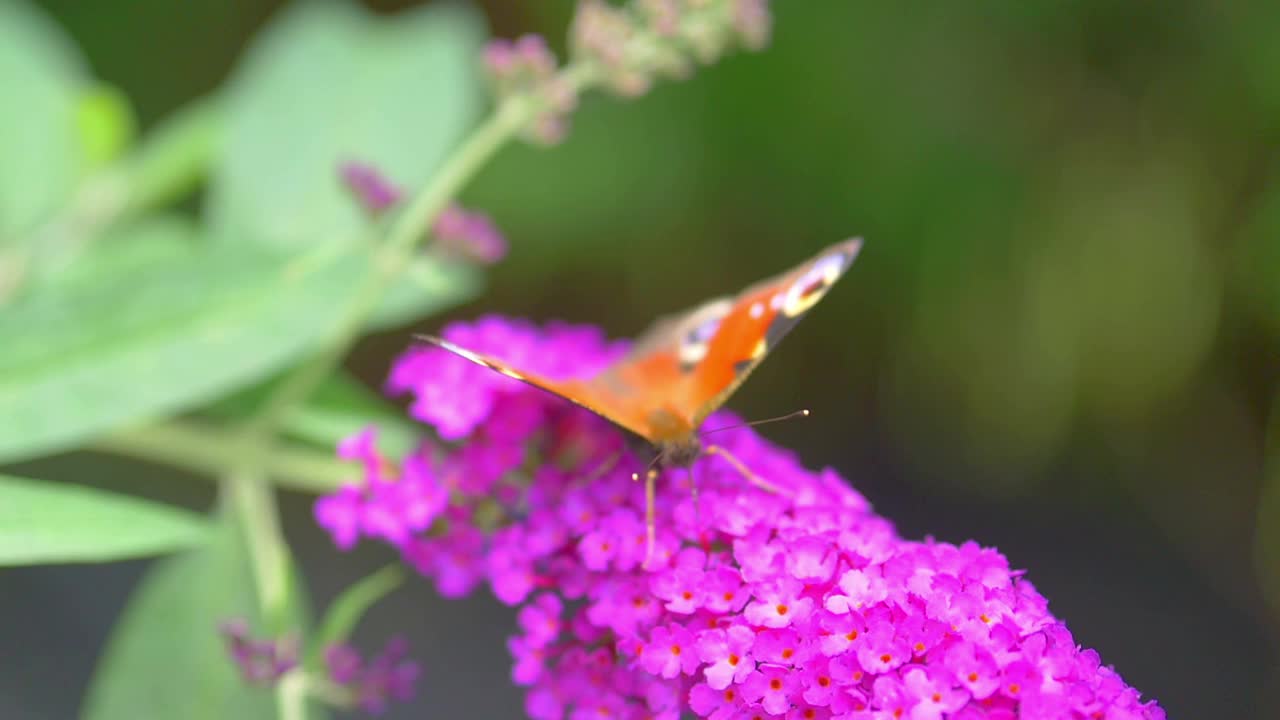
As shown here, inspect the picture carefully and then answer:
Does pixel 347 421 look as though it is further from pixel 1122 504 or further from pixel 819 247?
pixel 1122 504

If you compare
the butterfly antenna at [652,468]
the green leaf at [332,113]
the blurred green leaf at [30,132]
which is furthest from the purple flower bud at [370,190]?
the blurred green leaf at [30,132]

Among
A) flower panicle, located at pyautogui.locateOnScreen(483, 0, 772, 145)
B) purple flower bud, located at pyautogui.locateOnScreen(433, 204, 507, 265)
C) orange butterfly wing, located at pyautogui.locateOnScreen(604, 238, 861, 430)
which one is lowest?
orange butterfly wing, located at pyautogui.locateOnScreen(604, 238, 861, 430)

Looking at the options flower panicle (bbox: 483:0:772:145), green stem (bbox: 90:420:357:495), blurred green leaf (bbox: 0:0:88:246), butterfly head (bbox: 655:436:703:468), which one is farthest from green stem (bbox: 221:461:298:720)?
blurred green leaf (bbox: 0:0:88:246)

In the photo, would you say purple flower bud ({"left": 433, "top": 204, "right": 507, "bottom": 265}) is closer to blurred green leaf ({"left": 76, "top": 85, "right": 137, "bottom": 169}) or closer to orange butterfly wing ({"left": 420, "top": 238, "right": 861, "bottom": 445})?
orange butterfly wing ({"left": 420, "top": 238, "right": 861, "bottom": 445})

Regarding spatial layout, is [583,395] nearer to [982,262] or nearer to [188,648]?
[188,648]

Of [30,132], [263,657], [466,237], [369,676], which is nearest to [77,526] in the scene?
[263,657]
